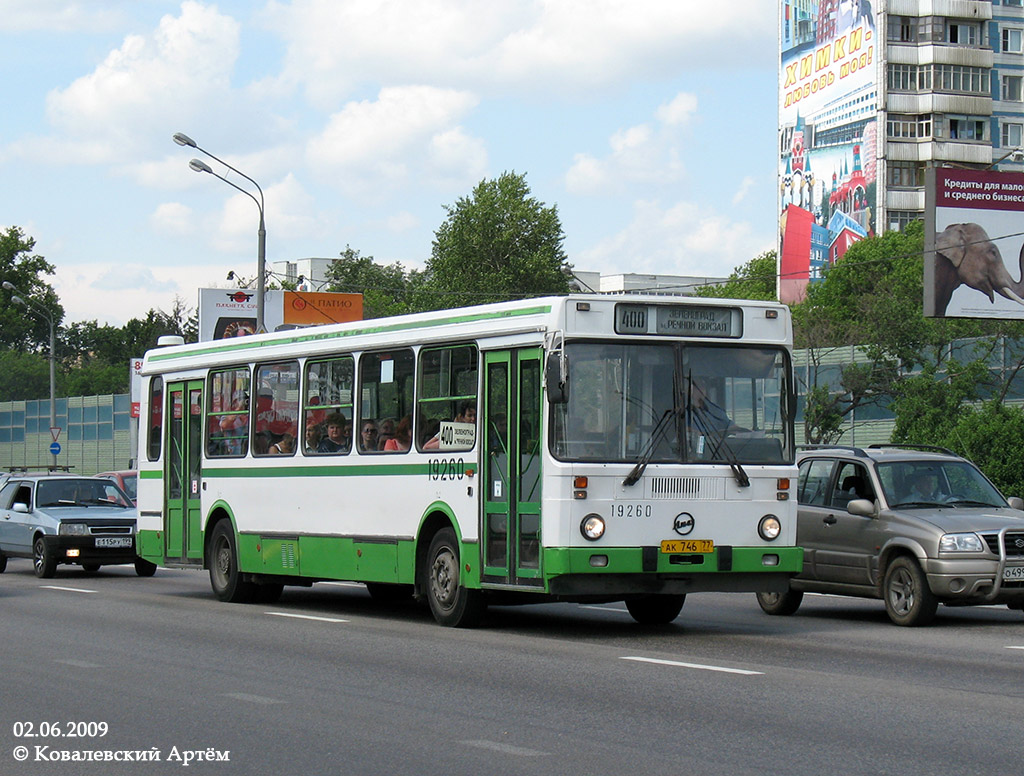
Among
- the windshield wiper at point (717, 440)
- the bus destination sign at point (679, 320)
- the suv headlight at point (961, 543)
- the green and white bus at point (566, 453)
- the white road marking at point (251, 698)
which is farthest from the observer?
the suv headlight at point (961, 543)

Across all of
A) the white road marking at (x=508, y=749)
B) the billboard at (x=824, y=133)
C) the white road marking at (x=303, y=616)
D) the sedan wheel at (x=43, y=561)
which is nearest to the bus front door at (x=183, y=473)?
the white road marking at (x=303, y=616)

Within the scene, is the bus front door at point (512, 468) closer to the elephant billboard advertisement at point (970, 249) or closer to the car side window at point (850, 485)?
the car side window at point (850, 485)

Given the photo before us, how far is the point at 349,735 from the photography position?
29.0 ft

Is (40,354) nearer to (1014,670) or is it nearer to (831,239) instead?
(831,239)

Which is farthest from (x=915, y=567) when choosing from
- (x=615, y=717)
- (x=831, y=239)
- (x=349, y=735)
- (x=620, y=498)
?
(x=831, y=239)

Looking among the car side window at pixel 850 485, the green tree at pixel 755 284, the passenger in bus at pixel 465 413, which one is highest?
the green tree at pixel 755 284

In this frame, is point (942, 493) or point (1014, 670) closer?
point (1014, 670)

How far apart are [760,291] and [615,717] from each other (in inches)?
4058

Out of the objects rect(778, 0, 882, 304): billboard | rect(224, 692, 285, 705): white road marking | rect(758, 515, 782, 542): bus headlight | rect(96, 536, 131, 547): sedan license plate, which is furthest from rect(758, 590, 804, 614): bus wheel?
rect(778, 0, 882, 304): billboard

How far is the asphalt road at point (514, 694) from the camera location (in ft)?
26.7

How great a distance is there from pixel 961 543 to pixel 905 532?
61 cm

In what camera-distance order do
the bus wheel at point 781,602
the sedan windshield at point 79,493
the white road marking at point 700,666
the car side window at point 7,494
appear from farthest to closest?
the car side window at point 7,494 < the sedan windshield at point 79,493 < the bus wheel at point 781,602 < the white road marking at point 700,666

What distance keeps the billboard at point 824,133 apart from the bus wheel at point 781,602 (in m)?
77.7

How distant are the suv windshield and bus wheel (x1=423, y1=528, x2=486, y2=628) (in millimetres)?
4386
